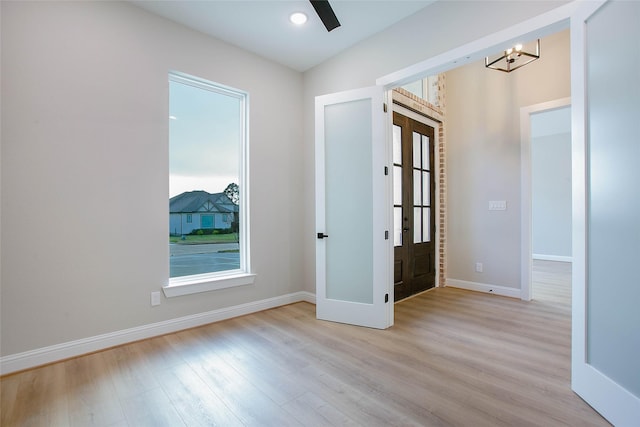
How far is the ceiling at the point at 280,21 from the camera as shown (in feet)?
8.51

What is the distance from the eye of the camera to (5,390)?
1859 mm

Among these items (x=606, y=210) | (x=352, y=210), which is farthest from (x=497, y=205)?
(x=606, y=210)

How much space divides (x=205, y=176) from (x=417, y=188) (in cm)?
A: 282

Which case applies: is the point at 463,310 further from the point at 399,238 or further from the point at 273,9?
the point at 273,9

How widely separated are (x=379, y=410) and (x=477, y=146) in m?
3.88

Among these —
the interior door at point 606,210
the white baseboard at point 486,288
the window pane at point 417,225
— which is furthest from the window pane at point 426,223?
the interior door at point 606,210

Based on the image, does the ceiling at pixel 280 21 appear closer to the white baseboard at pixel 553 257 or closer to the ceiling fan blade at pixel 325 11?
the ceiling fan blade at pixel 325 11

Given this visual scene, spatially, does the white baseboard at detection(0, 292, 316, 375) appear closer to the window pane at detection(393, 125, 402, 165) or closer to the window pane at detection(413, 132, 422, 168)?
the window pane at detection(393, 125, 402, 165)

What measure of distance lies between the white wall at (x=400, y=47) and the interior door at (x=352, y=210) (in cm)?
36

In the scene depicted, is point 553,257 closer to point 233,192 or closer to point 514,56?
point 514,56

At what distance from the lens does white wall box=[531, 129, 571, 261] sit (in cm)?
684

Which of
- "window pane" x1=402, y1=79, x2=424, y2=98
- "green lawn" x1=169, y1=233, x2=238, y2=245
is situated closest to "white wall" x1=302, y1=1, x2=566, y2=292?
"green lawn" x1=169, y1=233, x2=238, y2=245

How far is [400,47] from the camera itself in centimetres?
283

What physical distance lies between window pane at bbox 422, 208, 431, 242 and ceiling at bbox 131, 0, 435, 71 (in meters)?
2.50
